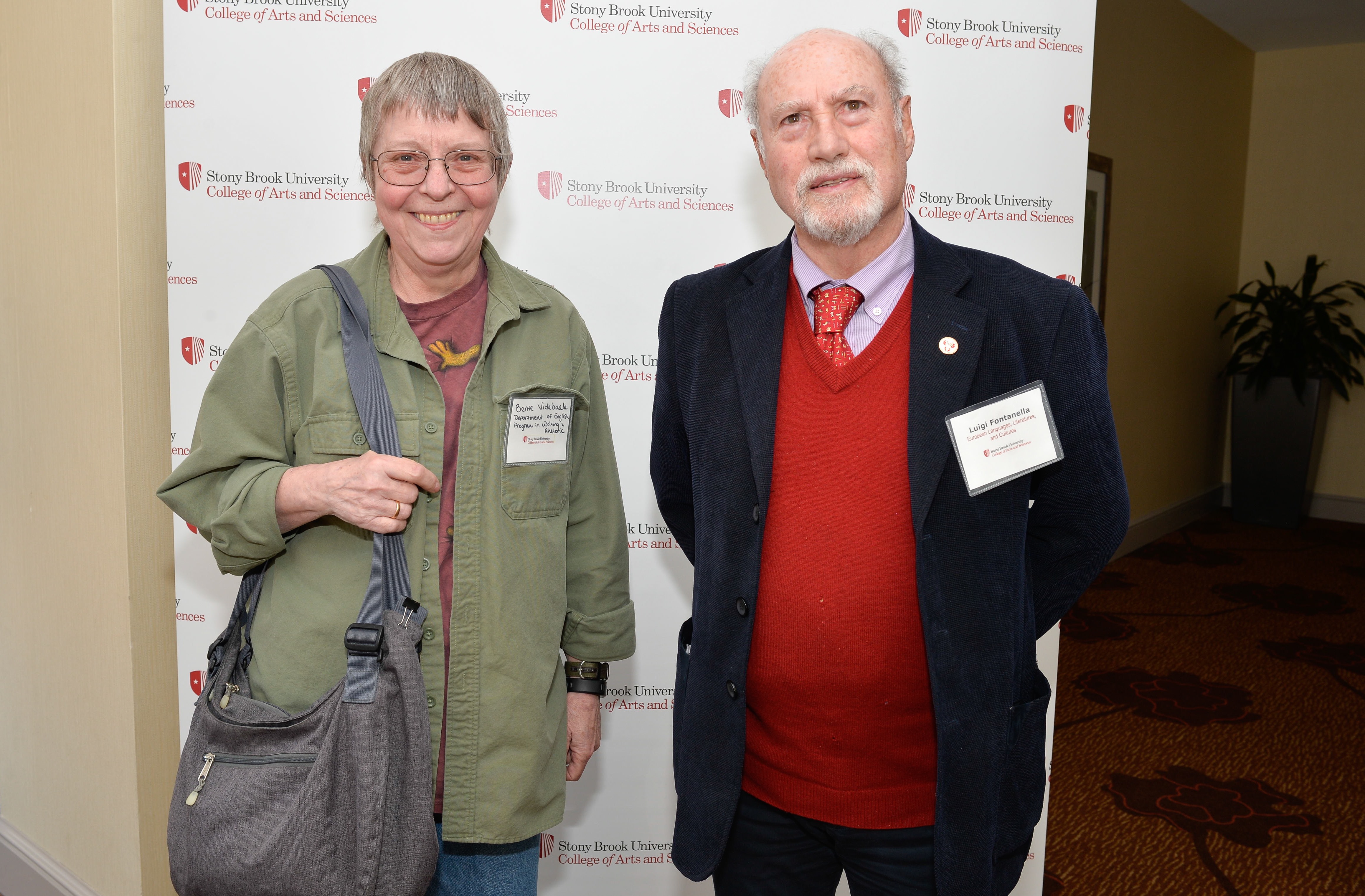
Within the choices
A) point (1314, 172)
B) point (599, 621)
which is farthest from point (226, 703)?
point (1314, 172)

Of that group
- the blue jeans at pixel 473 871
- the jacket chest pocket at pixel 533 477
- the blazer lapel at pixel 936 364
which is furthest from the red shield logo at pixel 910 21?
the blue jeans at pixel 473 871

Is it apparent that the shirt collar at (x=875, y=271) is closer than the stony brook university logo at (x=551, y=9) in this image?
Yes

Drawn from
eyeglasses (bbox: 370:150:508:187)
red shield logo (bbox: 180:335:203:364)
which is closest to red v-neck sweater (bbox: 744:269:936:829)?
eyeglasses (bbox: 370:150:508:187)

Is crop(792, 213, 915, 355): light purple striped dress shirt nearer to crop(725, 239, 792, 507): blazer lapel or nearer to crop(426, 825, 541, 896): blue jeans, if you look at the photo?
crop(725, 239, 792, 507): blazer lapel

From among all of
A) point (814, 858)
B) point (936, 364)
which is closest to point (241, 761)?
point (814, 858)

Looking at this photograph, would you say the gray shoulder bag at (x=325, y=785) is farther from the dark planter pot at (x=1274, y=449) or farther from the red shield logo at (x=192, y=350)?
the dark planter pot at (x=1274, y=449)

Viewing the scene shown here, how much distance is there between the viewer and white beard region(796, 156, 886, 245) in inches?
53.9

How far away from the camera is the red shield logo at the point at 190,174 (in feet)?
7.20

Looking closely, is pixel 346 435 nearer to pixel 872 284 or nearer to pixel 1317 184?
pixel 872 284

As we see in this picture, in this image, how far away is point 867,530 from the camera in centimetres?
131

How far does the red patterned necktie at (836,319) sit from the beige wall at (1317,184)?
812 centimetres

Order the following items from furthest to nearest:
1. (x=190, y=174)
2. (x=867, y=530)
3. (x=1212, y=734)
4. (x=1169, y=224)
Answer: (x=1169, y=224) < (x=1212, y=734) < (x=190, y=174) < (x=867, y=530)

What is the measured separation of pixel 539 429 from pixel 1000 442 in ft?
2.25

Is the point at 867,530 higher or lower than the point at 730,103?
lower
